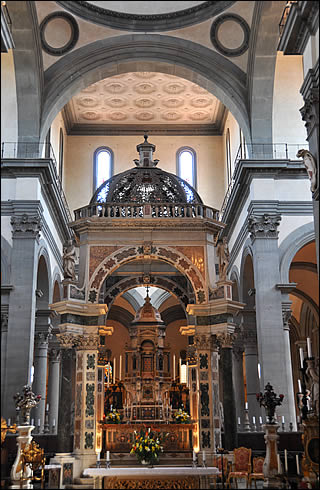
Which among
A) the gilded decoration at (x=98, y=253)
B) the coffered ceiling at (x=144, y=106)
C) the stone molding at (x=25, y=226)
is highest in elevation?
the coffered ceiling at (x=144, y=106)

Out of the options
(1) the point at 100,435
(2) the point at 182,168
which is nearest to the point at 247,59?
(2) the point at 182,168

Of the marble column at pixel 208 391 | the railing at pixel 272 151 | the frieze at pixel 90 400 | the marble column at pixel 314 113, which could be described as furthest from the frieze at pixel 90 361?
the marble column at pixel 314 113

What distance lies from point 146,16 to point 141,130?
10.1 meters

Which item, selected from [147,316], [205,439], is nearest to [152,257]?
[205,439]

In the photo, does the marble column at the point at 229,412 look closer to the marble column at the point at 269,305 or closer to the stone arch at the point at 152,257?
the marble column at the point at 269,305

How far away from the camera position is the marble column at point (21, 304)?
16906mm

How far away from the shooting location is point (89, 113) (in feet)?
92.3

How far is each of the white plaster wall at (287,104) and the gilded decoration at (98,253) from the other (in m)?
6.33

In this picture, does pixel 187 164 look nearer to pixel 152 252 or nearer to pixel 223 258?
pixel 152 252

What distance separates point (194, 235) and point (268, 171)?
3180mm

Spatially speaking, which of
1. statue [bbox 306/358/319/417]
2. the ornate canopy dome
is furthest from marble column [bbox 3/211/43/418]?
statue [bbox 306/358/319/417]

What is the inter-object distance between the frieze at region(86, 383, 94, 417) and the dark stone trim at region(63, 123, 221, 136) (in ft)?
49.1

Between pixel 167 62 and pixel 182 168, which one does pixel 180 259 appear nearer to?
pixel 167 62

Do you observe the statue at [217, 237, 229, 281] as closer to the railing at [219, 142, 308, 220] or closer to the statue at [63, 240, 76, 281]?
the railing at [219, 142, 308, 220]
